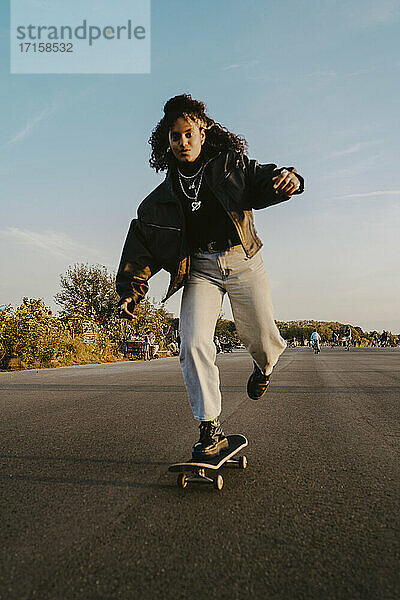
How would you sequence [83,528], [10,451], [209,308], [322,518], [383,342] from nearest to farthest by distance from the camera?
[83,528]
[322,518]
[209,308]
[10,451]
[383,342]

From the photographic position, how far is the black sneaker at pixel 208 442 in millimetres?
3244

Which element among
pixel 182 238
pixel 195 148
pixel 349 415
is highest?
pixel 195 148

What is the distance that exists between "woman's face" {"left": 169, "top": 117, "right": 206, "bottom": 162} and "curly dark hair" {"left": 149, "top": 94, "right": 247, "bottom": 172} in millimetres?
37

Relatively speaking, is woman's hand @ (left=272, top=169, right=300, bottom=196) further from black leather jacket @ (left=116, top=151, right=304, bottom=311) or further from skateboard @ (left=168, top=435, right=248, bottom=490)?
skateboard @ (left=168, top=435, right=248, bottom=490)

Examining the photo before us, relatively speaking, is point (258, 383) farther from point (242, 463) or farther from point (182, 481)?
point (182, 481)

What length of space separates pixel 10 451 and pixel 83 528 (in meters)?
1.98

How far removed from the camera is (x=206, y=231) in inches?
143

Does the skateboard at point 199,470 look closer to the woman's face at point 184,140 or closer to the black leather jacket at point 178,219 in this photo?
the black leather jacket at point 178,219

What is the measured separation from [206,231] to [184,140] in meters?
0.59

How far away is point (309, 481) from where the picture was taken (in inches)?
128

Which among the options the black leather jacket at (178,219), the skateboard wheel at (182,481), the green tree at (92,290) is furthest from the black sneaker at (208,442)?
the green tree at (92,290)

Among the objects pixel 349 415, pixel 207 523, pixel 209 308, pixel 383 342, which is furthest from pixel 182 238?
pixel 383 342

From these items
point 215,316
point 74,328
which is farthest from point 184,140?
point 74,328

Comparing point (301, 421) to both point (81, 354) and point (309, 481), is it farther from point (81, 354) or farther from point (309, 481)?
point (81, 354)
